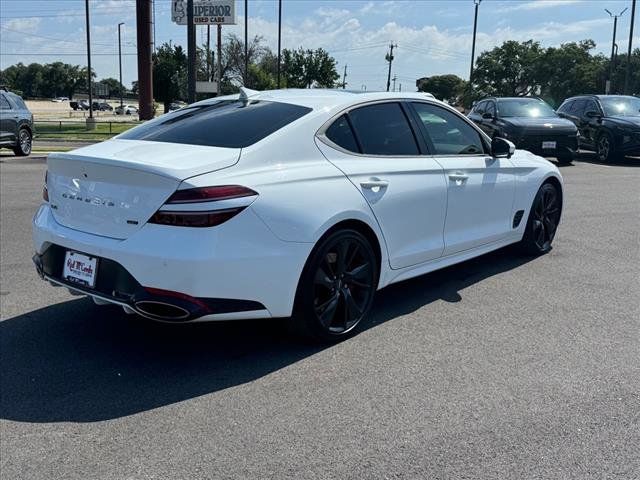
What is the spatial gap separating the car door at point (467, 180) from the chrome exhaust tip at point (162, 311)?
2303 mm

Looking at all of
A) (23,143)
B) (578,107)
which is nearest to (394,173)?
(578,107)

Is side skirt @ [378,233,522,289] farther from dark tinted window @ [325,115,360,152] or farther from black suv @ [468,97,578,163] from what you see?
black suv @ [468,97,578,163]

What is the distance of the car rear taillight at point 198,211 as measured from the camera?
3.44 metres

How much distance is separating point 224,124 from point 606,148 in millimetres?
15200

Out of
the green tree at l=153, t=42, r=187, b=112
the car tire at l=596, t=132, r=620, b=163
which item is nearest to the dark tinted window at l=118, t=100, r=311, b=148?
the car tire at l=596, t=132, r=620, b=163

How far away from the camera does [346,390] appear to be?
11.7ft

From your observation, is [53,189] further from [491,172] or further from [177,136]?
[491,172]

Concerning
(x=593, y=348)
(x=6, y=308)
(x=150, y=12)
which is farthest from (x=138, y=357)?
(x=150, y=12)

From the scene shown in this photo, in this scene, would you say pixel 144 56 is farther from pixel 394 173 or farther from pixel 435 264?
pixel 394 173

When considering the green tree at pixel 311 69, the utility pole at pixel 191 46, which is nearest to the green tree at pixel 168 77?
the green tree at pixel 311 69

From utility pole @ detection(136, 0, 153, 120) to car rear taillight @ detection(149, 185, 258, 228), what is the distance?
143 feet

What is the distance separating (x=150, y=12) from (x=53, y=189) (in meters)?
43.9

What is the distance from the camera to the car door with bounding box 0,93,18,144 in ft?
56.9

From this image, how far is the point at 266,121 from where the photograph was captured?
13.7ft
